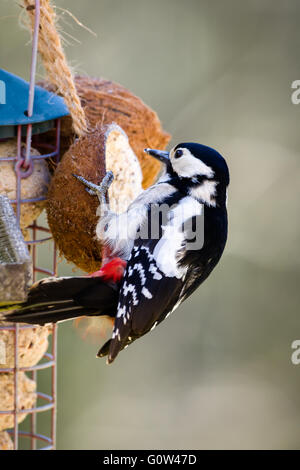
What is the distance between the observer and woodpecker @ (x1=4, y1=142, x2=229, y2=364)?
1938 millimetres

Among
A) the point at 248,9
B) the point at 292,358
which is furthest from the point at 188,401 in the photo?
the point at 248,9

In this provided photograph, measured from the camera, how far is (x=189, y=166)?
2191 mm

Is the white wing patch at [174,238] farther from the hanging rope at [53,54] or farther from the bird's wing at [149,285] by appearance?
the hanging rope at [53,54]

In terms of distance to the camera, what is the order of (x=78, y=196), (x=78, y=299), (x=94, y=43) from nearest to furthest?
(x=78, y=299) < (x=78, y=196) < (x=94, y=43)

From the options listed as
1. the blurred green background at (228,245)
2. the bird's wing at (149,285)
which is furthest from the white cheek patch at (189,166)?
the blurred green background at (228,245)

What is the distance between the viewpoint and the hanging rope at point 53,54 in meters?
2.11

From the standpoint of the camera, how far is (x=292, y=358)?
4.48 m

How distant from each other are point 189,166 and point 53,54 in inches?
18.1

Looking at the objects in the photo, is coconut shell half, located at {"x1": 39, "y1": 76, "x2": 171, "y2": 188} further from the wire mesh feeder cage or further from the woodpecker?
the woodpecker

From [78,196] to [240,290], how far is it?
2.50m

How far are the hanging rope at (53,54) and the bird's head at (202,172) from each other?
0.31 meters

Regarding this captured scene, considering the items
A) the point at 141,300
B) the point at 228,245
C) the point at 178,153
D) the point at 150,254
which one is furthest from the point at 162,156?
the point at 228,245

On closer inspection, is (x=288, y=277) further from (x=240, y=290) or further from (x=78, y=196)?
(x=78, y=196)

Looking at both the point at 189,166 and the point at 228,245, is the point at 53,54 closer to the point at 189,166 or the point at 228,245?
the point at 189,166
